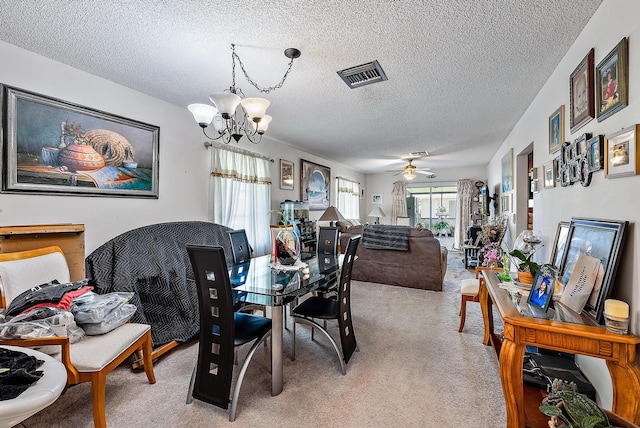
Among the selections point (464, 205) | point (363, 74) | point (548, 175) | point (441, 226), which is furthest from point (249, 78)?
point (441, 226)

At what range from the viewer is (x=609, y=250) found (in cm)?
139

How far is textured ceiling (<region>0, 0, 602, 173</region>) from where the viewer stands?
1682 millimetres

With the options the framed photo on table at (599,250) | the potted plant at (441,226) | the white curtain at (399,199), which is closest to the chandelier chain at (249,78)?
the framed photo on table at (599,250)

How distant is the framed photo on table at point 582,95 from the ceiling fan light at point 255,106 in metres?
2.10

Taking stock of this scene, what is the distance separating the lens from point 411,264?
14.3 feet

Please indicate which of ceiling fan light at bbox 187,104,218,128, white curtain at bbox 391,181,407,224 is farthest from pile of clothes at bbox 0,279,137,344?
white curtain at bbox 391,181,407,224

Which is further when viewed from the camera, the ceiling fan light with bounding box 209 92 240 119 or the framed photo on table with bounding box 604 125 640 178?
the ceiling fan light with bounding box 209 92 240 119

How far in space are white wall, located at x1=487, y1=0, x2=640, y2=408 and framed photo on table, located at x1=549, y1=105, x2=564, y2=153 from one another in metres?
0.07

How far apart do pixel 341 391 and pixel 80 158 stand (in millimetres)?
2944

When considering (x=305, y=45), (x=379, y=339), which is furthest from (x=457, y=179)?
(x=305, y=45)

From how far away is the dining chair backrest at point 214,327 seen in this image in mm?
1661

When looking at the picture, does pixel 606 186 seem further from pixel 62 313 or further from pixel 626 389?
pixel 62 313

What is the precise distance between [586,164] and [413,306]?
→ 7.96ft

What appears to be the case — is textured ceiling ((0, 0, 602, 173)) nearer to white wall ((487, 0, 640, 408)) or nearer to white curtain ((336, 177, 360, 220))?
white wall ((487, 0, 640, 408))
